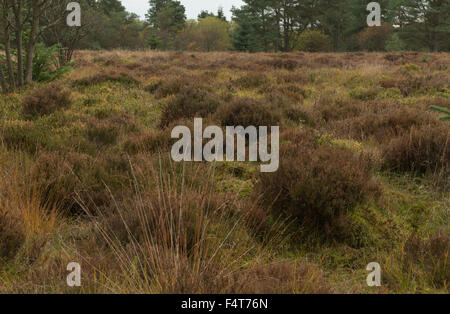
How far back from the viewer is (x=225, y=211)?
2543mm

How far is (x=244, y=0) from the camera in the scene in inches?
1540

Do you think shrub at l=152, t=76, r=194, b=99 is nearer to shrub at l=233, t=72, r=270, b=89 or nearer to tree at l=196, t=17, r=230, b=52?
shrub at l=233, t=72, r=270, b=89

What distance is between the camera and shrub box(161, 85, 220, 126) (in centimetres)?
598

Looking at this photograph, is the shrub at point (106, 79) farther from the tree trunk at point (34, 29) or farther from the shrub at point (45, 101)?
the shrub at point (45, 101)

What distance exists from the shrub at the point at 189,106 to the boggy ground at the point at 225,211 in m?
0.19

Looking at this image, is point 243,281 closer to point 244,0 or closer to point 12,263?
point 12,263

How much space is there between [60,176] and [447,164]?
13.2ft

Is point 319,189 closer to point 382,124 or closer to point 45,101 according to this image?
point 382,124

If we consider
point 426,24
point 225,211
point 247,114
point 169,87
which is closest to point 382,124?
point 247,114

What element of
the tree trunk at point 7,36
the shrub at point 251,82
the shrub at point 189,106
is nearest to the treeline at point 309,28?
the shrub at point 251,82

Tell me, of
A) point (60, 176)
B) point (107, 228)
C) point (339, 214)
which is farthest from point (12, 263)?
point (339, 214)

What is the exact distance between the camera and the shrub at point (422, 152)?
3.69 meters
